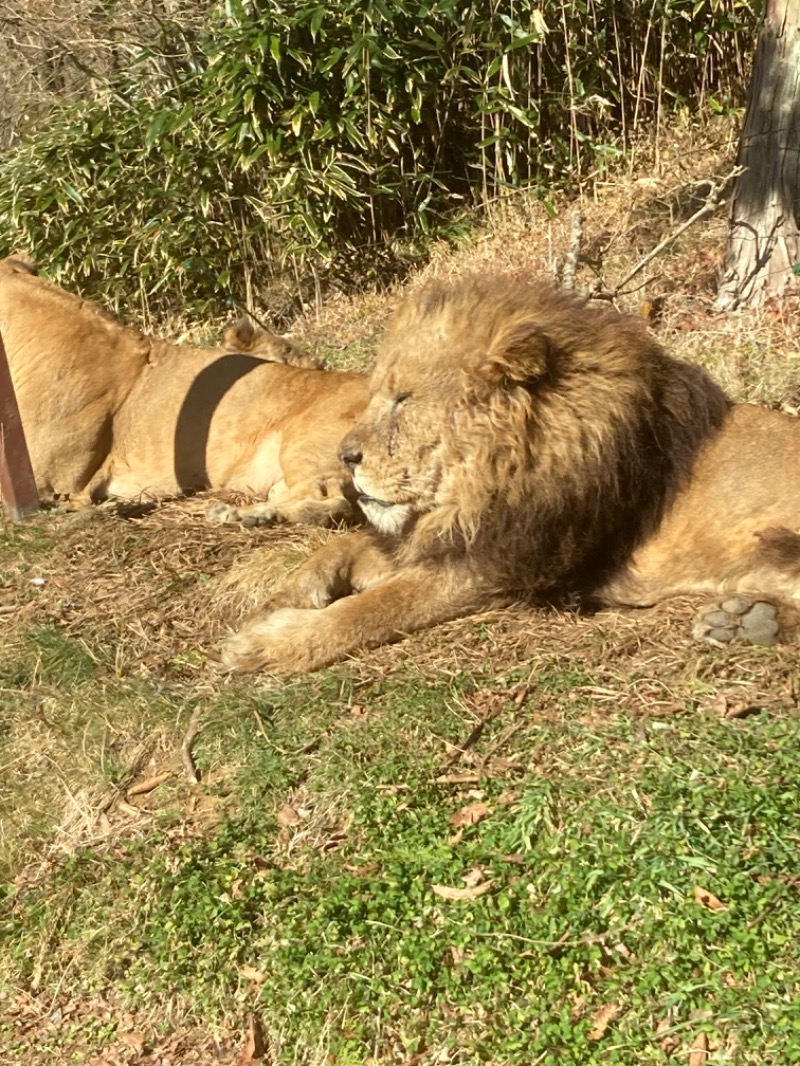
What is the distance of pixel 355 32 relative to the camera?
777 cm

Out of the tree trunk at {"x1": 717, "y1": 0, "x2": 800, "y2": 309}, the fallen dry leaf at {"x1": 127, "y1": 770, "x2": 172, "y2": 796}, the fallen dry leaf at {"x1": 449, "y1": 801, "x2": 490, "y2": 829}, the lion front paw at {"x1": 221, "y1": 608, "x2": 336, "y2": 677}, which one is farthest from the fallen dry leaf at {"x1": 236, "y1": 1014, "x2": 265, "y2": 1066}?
the tree trunk at {"x1": 717, "y1": 0, "x2": 800, "y2": 309}

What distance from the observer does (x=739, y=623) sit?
3.80m

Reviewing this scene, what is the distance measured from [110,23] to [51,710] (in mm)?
7203

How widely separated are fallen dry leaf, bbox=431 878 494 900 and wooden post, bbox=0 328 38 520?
2.87m

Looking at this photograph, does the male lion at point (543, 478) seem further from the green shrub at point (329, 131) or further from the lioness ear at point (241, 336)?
the green shrub at point (329, 131)

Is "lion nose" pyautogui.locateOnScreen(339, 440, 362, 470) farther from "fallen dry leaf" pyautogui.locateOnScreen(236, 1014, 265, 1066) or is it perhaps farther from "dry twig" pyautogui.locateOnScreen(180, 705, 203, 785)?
"fallen dry leaf" pyautogui.locateOnScreen(236, 1014, 265, 1066)

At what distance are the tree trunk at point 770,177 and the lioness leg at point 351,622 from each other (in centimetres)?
317

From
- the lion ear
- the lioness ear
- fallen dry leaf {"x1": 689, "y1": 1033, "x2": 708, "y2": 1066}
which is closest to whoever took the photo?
fallen dry leaf {"x1": 689, "y1": 1033, "x2": 708, "y2": 1066}

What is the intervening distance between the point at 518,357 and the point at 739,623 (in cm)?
109

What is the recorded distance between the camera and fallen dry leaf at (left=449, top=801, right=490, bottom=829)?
3.29m

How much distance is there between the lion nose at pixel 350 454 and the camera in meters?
3.98

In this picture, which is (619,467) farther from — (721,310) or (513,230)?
(513,230)

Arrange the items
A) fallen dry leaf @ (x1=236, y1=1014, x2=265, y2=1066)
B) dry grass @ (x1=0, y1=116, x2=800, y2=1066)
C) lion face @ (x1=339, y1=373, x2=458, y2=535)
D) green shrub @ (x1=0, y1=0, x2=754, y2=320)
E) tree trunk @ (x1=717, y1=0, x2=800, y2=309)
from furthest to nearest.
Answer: green shrub @ (x1=0, y1=0, x2=754, y2=320) → tree trunk @ (x1=717, y1=0, x2=800, y2=309) → lion face @ (x1=339, y1=373, x2=458, y2=535) → dry grass @ (x1=0, y1=116, x2=800, y2=1066) → fallen dry leaf @ (x1=236, y1=1014, x2=265, y2=1066)

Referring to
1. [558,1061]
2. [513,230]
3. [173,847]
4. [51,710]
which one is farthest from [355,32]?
[558,1061]
